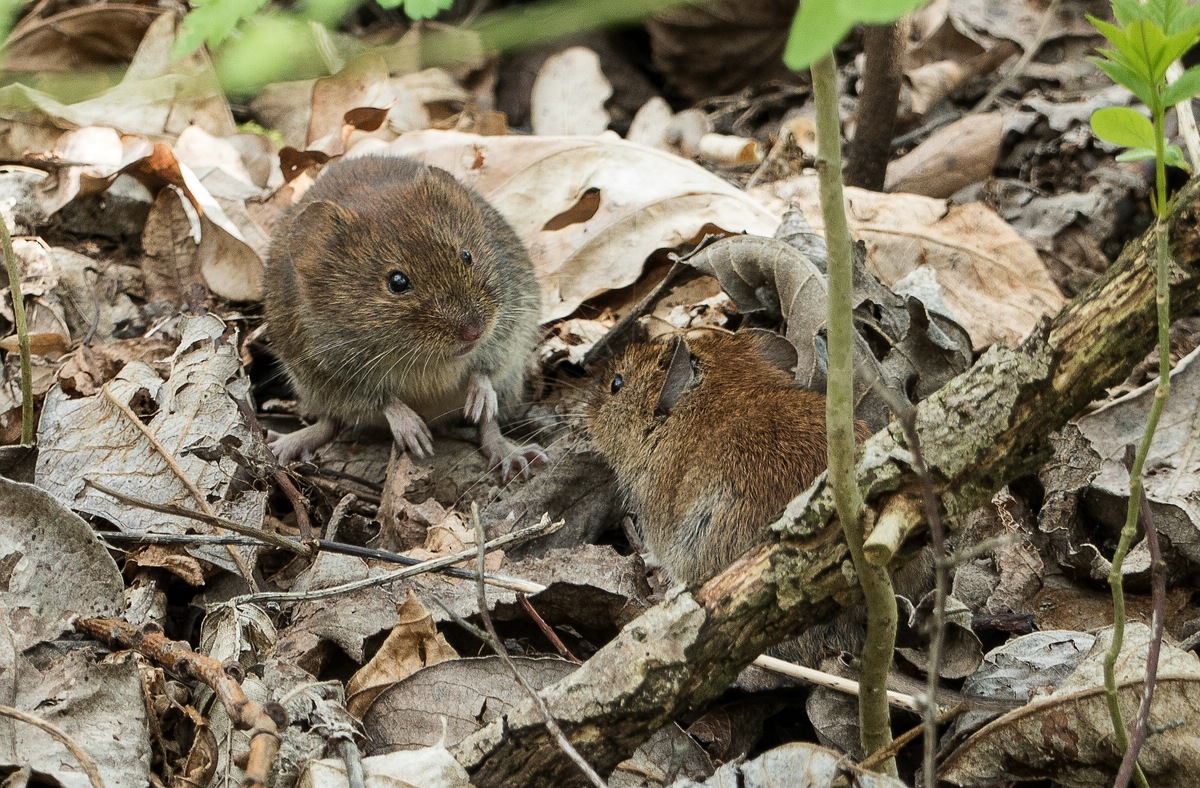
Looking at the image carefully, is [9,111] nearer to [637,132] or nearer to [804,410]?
[637,132]

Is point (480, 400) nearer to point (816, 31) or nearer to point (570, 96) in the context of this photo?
point (570, 96)

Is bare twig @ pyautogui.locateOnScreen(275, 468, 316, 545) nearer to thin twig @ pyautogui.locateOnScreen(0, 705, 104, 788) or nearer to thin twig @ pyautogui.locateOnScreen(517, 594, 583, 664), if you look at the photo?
thin twig @ pyautogui.locateOnScreen(517, 594, 583, 664)

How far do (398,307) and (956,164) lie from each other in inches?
124

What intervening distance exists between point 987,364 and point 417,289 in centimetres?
271

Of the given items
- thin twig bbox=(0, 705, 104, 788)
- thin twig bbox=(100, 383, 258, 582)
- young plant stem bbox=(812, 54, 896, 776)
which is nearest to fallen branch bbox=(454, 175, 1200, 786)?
young plant stem bbox=(812, 54, 896, 776)

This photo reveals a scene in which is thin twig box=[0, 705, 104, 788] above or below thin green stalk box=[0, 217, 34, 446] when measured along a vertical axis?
below

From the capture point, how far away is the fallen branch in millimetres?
2326

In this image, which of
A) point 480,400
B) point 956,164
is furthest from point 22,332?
point 956,164

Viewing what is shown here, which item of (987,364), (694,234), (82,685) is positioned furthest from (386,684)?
(694,234)

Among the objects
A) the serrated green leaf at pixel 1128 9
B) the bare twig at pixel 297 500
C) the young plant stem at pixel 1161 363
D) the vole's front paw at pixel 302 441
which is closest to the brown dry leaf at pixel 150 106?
the vole's front paw at pixel 302 441

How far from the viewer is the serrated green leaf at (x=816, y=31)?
1420 millimetres

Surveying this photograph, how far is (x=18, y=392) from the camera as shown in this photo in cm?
434

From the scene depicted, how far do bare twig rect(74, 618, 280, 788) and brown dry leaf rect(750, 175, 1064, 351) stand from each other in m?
3.18

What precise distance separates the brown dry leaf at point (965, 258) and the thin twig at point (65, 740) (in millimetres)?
3486
